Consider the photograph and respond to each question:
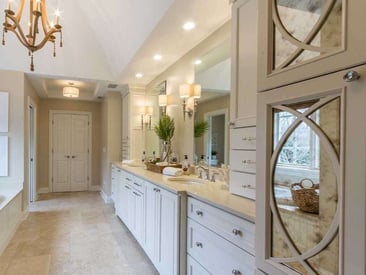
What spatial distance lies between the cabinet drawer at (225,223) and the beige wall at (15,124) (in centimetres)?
380

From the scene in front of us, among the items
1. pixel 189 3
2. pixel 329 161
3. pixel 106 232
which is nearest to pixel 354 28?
pixel 329 161

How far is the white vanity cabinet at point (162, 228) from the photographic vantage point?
2.18 meters

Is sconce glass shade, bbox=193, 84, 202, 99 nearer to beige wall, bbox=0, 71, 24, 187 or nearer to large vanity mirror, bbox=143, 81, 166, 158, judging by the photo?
large vanity mirror, bbox=143, 81, 166, 158

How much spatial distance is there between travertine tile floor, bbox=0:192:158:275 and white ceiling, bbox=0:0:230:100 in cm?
247

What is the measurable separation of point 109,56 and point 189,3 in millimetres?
2850

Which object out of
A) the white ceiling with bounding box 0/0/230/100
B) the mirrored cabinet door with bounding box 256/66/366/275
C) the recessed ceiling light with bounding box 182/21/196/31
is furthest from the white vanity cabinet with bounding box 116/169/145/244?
the mirrored cabinet door with bounding box 256/66/366/275

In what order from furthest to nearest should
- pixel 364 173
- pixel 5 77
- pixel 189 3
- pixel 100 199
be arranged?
pixel 100 199 → pixel 5 77 → pixel 189 3 → pixel 364 173

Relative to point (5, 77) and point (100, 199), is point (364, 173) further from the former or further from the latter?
point (100, 199)

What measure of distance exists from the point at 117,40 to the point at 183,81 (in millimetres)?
1174

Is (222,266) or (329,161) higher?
(329,161)

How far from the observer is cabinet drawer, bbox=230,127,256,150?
183cm

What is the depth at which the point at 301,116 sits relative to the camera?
33.0 inches

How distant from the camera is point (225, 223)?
161 centimetres
